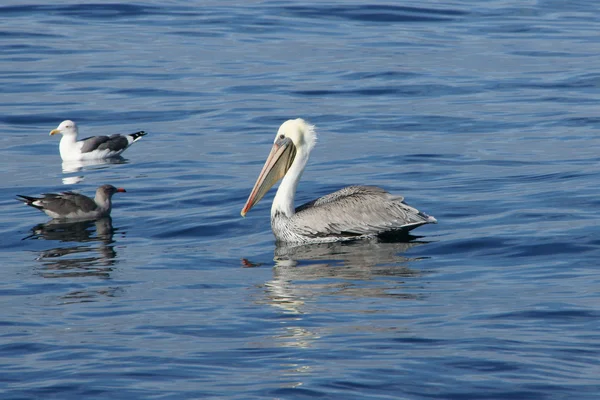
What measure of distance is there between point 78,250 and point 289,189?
86.2 inches

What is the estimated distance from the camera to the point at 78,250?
35.6 feet

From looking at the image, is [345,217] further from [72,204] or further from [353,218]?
[72,204]

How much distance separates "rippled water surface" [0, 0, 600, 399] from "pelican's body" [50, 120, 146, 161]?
0.21m

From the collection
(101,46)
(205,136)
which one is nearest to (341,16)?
(101,46)

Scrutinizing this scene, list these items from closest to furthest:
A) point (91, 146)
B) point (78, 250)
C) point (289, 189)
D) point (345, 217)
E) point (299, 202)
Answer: point (78, 250) → point (345, 217) → point (289, 189) → point (299, 202) → point (91, 146)

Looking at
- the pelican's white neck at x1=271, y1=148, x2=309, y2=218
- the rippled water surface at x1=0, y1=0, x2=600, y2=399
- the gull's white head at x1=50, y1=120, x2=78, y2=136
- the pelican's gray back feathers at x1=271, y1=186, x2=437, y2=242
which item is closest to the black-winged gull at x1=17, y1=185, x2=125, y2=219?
the rippled water surface at x1=0, y1=0, x2=600, y2=399

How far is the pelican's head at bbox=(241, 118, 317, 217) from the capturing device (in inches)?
465

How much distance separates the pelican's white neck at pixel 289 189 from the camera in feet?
37.7

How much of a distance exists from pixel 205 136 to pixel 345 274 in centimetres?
719

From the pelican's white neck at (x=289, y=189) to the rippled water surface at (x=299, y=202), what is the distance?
0.35m

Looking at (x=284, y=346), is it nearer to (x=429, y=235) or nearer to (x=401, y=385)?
(x=401, y=385)

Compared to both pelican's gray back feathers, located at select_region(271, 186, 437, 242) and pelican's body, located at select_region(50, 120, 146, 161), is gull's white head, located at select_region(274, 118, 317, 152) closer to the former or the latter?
pelican's gray back feathers, located at select_region(271, 186, 437, 242)

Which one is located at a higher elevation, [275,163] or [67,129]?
[275,163]

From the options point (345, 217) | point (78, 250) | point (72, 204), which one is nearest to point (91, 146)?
point (72, 204)
